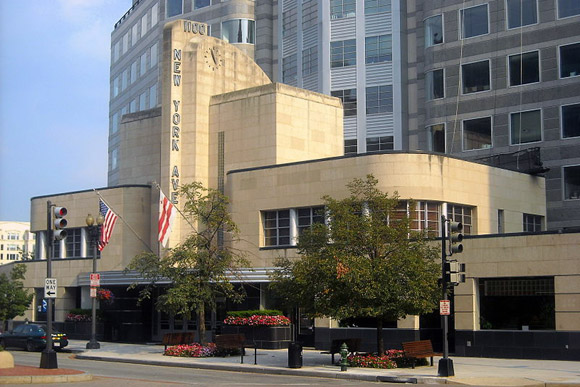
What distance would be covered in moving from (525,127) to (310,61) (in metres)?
21.6

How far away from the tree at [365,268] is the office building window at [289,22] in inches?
1748

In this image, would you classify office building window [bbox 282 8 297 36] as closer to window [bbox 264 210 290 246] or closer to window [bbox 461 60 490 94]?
window [bbox 461 60 490 94]

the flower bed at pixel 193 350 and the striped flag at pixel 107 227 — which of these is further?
the striped flag at pixel 107 227

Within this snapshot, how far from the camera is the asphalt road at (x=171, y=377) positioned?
24172 millimetres

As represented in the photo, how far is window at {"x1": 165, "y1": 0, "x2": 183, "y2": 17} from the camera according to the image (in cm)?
8294

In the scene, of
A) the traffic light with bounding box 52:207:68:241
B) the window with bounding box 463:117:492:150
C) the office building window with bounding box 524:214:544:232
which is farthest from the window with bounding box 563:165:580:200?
the traffic light with bounding box 52:207:68:241

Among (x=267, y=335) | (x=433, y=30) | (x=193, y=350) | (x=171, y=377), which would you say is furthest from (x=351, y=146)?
(x=171, y=377)

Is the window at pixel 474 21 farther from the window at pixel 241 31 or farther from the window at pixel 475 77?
the window at pixel 241 31

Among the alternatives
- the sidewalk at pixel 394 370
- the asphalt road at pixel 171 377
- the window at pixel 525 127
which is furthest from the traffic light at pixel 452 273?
the window at pixel 525 127

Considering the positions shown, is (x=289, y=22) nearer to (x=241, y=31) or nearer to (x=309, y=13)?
(x=309, y=13)

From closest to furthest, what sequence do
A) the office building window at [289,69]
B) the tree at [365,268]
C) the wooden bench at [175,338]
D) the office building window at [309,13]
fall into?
the tree at [365,268], the wooden bench at [175,338], the office building window at [309,13], the office building window at [289,69]

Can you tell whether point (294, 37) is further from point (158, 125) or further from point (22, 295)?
point (22, 295)

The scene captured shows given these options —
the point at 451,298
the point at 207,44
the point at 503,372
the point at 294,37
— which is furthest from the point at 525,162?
the point at 294,37

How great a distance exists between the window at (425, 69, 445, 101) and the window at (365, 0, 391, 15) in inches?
337
